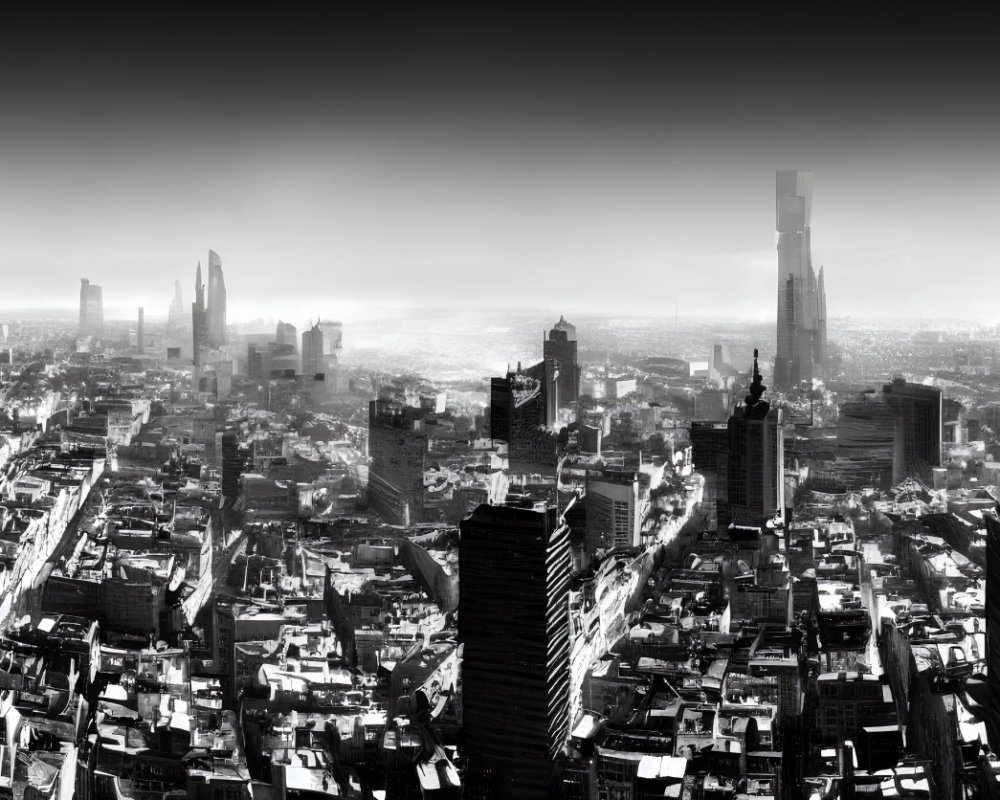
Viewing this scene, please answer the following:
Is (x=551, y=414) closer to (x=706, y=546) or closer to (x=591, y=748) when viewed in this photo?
(x=706, y=546)

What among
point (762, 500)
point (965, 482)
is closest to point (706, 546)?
point (762, 500)

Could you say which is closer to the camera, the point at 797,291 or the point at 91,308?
the point at 797,291

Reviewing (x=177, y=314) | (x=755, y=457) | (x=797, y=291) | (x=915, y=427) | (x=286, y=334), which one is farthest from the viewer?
(x=177, y=314)

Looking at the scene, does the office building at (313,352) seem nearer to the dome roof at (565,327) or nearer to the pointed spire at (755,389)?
the dome roof at (565,327)

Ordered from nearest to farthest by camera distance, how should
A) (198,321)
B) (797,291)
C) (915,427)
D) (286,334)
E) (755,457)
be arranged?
(797,291)
(915,427)
(755,457)
(286,334)
(198,321)

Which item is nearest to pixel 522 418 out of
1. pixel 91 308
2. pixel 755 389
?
pixel 755 389

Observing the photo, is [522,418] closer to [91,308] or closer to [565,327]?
[565,327]

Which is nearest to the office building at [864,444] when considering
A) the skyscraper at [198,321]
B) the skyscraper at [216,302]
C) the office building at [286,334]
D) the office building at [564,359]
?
the office building at [564,359]

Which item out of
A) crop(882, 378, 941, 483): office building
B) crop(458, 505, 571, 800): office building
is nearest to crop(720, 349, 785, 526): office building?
crop(882, 378, 941, 483): office building
